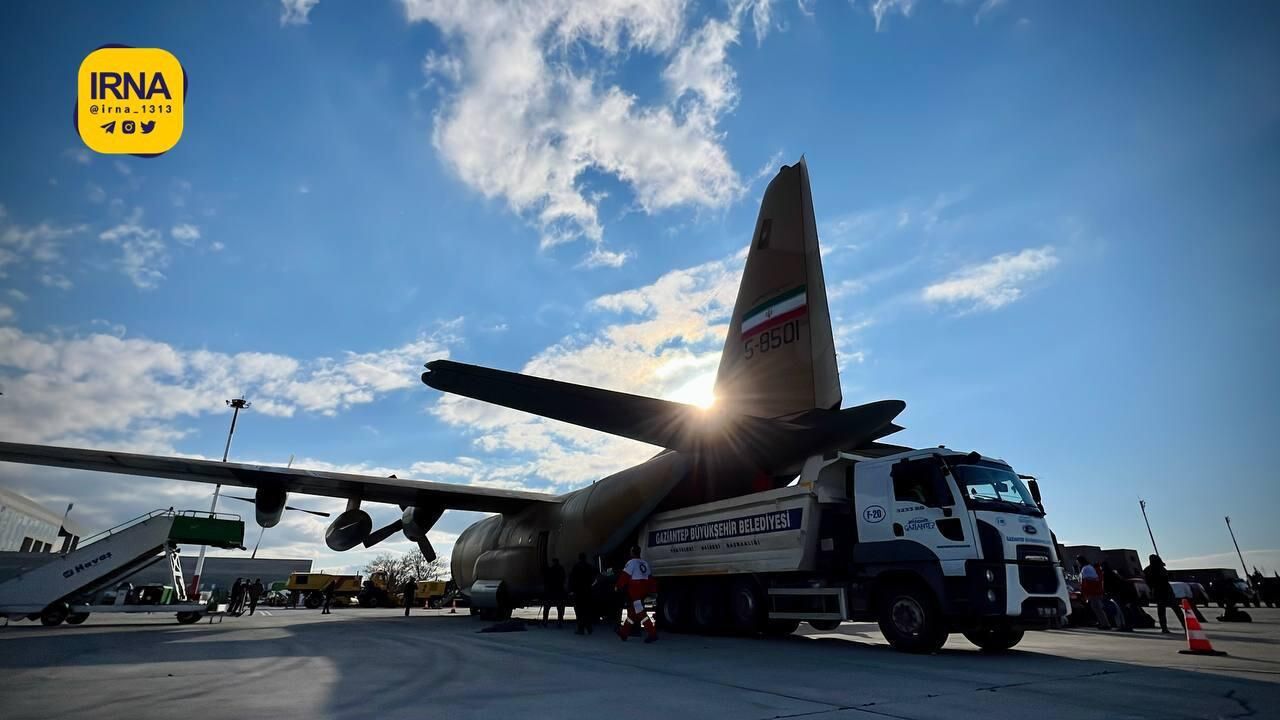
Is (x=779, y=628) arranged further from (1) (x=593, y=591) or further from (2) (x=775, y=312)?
(2) (x=775, y=312)

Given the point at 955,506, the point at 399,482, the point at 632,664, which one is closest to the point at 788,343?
the point at 955,506

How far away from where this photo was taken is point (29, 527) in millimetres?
51281

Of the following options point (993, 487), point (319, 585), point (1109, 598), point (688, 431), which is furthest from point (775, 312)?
point (319, 585)

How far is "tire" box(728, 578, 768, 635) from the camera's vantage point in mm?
10820

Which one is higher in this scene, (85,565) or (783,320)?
(783,320)

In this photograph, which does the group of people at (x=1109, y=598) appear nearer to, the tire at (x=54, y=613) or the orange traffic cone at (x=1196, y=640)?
the orange traffic cone at (x=1196, y=640)

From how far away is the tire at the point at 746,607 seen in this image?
1082 centimetres

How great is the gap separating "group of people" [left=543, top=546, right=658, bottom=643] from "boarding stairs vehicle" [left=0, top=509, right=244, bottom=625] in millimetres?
7658

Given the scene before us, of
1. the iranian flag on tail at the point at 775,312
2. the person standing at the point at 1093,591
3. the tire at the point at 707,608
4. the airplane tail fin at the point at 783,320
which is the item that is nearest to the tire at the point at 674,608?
the tire at the point at 707,608

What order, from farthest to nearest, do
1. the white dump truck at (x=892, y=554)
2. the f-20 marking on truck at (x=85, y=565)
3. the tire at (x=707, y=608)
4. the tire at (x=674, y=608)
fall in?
the f-20 marking on truck at (x=85, y=565) < the tire at (x=674, y=608) < the tire at (x=707, y=608) < the white dump truck at (x=892, y=554)

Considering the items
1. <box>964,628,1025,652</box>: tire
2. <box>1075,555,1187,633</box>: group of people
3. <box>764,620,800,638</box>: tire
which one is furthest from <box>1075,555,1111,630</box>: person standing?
<box>764,620,800,638</box>: tire

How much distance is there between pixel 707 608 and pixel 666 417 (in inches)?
162

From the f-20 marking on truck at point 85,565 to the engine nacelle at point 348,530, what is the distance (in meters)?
4.43

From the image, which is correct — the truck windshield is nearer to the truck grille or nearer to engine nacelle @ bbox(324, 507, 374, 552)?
the truck grille
